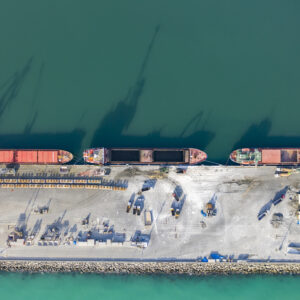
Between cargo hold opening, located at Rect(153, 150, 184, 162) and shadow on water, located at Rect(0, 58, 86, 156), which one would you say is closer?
cargo hold opening, located at Rect(153, 150, 184, 162)

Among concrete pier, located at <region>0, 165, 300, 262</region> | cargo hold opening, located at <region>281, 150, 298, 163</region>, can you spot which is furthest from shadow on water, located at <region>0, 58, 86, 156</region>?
cargo hold opening, located at <region>281, 150, 298, 163</region>

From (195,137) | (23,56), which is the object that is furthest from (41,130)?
(195,137)

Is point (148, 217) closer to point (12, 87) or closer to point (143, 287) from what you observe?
point (143, 287)

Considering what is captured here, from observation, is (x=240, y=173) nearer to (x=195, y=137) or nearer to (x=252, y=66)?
(x=195, y=137)

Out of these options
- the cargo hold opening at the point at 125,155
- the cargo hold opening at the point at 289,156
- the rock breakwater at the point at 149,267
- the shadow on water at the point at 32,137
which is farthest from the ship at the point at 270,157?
the shadow on water at the point at 32,137

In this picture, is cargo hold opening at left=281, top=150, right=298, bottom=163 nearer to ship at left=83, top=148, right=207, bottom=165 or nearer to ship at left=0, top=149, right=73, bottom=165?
ship at left=83, top=148, right=207, bottom=165

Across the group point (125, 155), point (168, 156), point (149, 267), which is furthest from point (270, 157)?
point (149, 267)

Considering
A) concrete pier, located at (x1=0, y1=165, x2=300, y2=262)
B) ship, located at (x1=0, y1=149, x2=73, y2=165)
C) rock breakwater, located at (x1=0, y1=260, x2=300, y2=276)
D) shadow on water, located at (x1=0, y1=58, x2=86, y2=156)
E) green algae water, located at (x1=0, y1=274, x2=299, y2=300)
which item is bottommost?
green algae water, located at (x1=0, y1=274, x2=299, y2=300)
